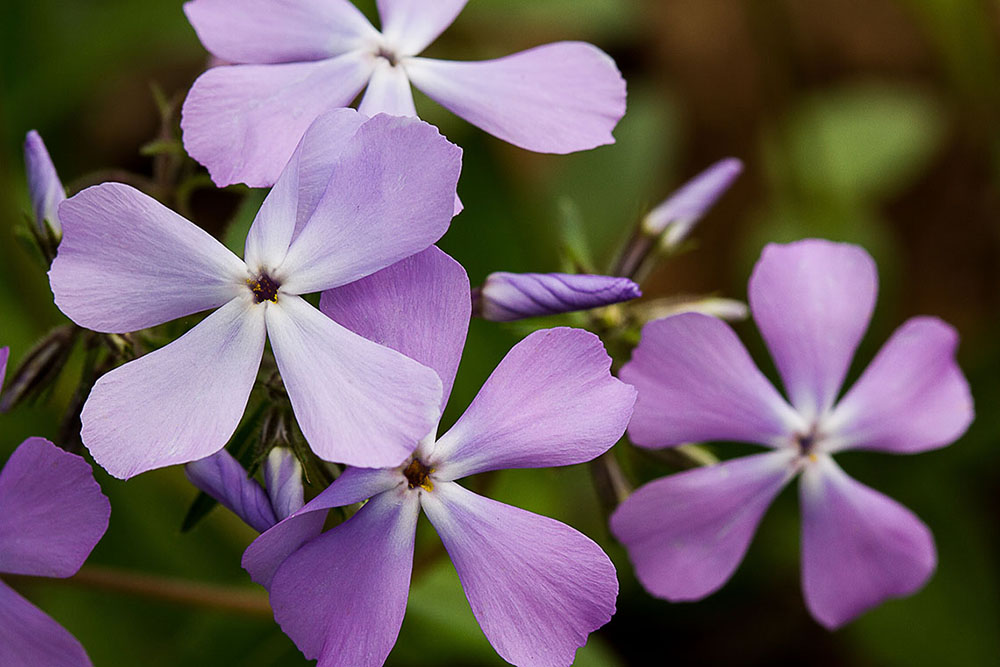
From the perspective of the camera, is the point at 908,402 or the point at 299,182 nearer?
the point at 299,182

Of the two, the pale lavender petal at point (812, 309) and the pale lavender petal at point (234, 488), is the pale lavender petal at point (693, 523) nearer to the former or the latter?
the pale lavender petal at point (812, 309)

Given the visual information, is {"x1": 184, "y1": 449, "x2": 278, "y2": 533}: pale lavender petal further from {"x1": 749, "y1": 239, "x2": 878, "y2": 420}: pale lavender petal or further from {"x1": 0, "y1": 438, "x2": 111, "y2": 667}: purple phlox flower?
{"x1": 749, "y1": 239, "x2": 878, "y2": 420}: pale lavender petal

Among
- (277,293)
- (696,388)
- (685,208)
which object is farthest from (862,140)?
(277,293)

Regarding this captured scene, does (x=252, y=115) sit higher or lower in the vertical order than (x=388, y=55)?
lower

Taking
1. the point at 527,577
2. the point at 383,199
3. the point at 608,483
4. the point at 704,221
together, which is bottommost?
the point at 527,577

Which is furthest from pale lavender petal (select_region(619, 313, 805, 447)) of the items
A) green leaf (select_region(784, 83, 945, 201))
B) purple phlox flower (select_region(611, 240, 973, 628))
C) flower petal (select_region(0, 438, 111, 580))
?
green leaf (select_region(784, 83, 945, 201))

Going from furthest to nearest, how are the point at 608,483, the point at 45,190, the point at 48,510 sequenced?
the point at 608,483 < the point at 45,190 < the point at 48,510

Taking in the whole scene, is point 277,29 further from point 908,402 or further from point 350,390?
point 908,402

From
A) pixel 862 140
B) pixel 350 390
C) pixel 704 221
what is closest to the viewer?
pixel 350 390
